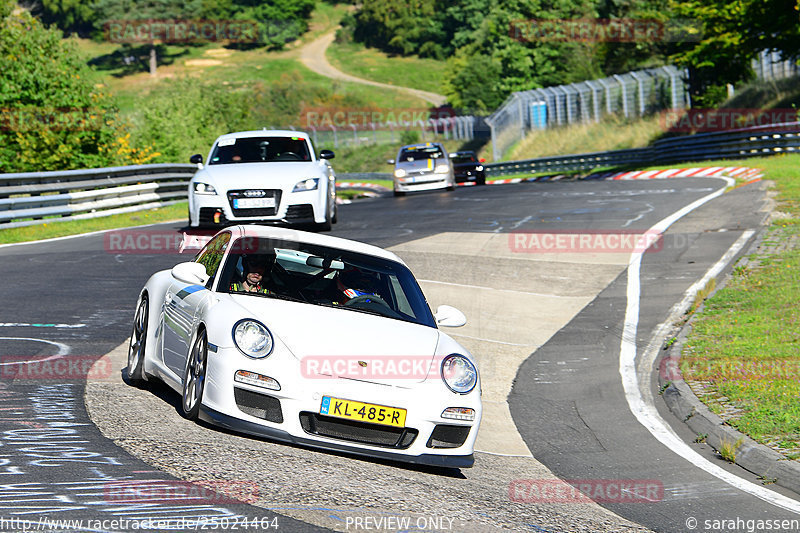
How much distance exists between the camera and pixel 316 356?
668cm

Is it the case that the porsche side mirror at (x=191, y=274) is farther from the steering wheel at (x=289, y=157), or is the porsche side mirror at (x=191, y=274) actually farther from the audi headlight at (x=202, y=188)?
the steering wheel at (x=289, y=157)

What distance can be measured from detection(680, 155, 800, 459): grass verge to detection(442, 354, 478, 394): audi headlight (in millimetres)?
2576

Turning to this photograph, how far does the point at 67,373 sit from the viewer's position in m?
8.59

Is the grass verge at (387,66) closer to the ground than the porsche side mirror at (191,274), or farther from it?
farther from it

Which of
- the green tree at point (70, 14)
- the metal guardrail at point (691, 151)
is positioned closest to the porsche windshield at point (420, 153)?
the metal guardrail at point (691, 151)

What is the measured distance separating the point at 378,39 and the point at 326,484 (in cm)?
14125

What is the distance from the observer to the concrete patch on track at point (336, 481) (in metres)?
5.59

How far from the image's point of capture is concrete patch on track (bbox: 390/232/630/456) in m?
10.9

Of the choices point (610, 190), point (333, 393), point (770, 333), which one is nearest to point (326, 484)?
point (333, 393)

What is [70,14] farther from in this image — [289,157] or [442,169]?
[289,157]

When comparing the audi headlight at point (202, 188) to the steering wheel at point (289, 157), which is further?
the steering wheel at point (289, 157)

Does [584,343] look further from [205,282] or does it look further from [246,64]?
[246,64]

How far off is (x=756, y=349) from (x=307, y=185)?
7.98m

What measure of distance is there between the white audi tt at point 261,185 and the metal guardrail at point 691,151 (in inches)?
840
